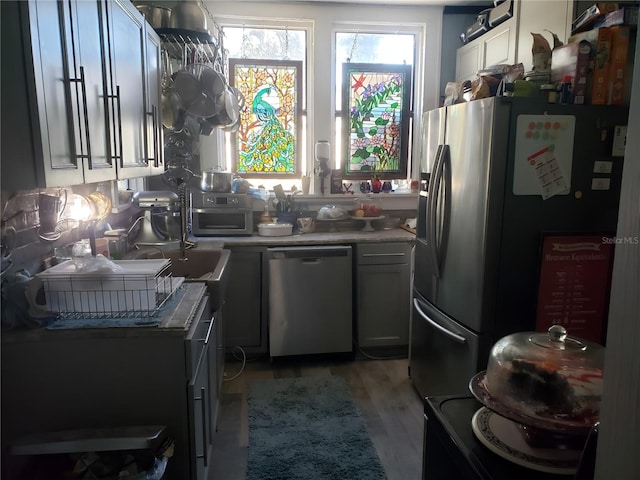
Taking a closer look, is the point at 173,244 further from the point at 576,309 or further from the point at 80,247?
the point at 576,309

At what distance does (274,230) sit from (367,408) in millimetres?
1384

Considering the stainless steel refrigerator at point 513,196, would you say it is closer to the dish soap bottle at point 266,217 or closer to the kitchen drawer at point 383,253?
the kitchen drawer at point 383,253

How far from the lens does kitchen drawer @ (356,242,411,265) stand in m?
3.22

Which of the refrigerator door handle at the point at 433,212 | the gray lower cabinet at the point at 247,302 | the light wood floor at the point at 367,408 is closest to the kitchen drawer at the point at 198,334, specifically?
the light wood floor at the point at 367,408

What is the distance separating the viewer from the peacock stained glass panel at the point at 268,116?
11.9 feet

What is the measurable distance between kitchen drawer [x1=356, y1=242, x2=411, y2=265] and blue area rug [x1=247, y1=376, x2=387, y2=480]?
2.79ft

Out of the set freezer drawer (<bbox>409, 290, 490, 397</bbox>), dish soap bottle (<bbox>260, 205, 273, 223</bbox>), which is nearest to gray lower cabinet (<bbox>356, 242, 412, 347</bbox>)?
freezer drawer (<bbox>409, 290, 490, 397</bbox>)

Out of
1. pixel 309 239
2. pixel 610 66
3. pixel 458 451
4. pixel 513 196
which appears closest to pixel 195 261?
pixel 309 239

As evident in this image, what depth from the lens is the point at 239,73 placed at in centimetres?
359

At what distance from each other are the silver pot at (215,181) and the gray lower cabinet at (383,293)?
1.06 m

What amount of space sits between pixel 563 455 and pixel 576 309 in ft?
4.86

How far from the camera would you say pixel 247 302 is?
125 inches

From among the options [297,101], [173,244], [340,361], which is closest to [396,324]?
[340,361]

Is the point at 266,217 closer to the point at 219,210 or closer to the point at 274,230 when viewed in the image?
the point at 274,230
